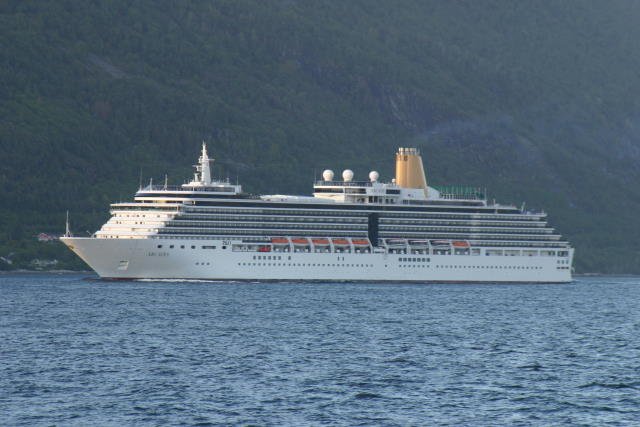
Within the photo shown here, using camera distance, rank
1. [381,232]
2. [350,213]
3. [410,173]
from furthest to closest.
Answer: [410,173] < [350,213] < [381,232]

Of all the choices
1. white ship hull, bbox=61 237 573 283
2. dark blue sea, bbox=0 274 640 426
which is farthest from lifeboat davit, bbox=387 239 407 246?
dark blue sea, bbox=0 274 640 426

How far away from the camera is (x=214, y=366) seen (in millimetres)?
73562

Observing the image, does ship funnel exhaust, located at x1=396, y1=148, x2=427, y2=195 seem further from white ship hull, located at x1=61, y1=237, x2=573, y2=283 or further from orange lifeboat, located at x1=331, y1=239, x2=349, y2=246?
orange lifeboat, located at x1=331, y1=239, x2=349, y2=246

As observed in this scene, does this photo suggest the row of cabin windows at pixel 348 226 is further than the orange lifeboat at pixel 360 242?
No

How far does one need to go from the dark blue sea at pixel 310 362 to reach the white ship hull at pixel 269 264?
23445 mm

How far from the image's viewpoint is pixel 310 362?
75938 millimetres

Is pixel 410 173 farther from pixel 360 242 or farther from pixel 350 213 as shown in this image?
pixel 360 242

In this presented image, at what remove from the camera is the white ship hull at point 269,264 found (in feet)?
492

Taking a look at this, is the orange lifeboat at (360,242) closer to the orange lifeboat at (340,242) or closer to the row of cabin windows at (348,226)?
the orange lifeboat at (340,242)

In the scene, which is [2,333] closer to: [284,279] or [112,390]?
[112,390]

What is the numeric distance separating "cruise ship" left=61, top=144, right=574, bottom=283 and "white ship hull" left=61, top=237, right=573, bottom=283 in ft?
0.33

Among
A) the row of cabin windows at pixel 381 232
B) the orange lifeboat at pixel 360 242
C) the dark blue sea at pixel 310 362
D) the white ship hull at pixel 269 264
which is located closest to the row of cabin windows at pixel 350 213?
the row of cabin windows at pixel 381 232

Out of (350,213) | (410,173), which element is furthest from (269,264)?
(410,173)

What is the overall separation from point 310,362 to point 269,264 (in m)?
78.9
